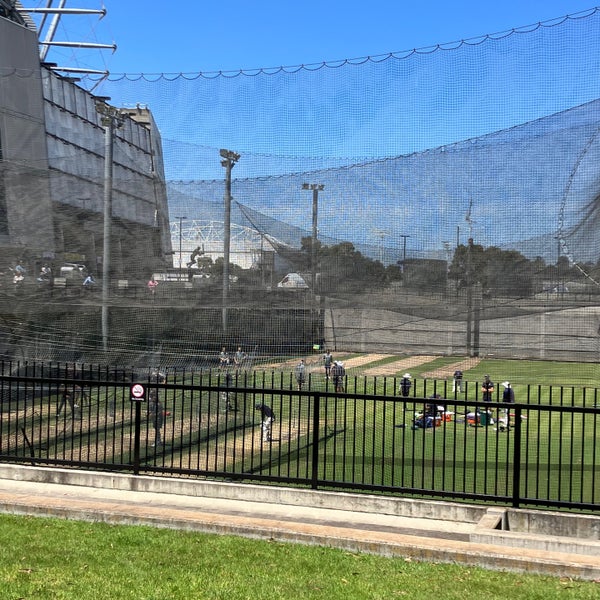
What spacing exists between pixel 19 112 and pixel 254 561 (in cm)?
970

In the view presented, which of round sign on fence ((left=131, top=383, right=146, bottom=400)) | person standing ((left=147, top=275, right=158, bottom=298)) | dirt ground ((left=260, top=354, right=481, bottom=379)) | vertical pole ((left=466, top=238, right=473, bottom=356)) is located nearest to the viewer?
vertical pole ((left=466, top=238, right=473, bottom=356))

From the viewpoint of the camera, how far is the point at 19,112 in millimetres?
12570

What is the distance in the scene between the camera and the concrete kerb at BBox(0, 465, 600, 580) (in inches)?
226

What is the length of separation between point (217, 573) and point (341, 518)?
2.52m

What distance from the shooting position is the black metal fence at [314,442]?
8000 mm

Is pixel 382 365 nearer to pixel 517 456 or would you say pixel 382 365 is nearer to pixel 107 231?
pixel 517 456

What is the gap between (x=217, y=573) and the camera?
508cm

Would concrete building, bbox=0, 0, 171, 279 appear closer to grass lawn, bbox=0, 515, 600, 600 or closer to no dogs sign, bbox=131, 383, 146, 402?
no dogs sign, bbox=131, 383, 146, 402

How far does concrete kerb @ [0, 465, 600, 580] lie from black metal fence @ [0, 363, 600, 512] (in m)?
0.20

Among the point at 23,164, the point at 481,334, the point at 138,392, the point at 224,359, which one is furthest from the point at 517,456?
the point at 23,164

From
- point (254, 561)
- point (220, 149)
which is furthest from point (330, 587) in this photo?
point (220, 149)

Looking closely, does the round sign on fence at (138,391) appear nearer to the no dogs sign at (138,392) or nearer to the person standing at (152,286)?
the no dogs sign at (138,392)

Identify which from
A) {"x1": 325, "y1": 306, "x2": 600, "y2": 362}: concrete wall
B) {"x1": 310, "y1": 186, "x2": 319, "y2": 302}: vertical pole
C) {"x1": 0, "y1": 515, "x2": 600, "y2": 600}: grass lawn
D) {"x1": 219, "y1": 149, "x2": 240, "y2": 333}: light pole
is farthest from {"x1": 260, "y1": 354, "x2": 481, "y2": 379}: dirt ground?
{"x1": 0, "y1": 515, "x2": 600, "y2": 600}: grass lawn

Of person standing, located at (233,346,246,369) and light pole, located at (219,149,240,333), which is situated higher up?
light pole, located at (219,149,240,333)
